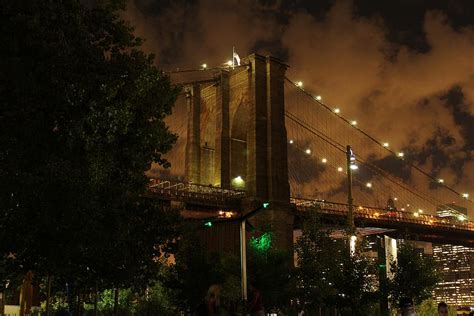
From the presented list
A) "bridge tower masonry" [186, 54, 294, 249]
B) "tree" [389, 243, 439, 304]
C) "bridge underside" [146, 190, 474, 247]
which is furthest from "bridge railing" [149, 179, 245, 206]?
"tree" [389, 243, 439, 304]

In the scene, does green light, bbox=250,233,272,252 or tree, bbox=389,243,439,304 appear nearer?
green light, bbox=250,233,272,252

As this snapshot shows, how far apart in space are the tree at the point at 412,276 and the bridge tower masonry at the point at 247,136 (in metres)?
18.8

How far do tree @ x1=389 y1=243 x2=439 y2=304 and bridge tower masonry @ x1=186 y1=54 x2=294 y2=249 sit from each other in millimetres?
18815

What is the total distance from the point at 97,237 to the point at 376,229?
221 feet

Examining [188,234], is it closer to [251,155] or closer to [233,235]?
[233,235]

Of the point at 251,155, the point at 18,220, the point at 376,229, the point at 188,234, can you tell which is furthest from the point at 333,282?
the point at 376,229

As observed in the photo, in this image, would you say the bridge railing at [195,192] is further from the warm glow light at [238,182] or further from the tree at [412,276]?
the tree at [412,276]

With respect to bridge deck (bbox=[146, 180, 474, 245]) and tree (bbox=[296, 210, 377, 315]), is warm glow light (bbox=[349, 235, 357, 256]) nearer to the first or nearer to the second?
tree (bbox=[296, 210, 377, 315])

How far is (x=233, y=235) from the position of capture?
55438mm

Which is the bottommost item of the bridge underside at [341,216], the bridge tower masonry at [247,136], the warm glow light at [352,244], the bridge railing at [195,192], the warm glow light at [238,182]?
the warm glow light at [352,244]

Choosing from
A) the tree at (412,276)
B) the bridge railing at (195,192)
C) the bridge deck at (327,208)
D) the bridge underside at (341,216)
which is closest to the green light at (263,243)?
the tree at (412,276)

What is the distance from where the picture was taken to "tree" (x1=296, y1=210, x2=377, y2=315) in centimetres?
3256

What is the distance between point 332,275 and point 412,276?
9192 mm

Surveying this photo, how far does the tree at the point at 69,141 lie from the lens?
14227mm
